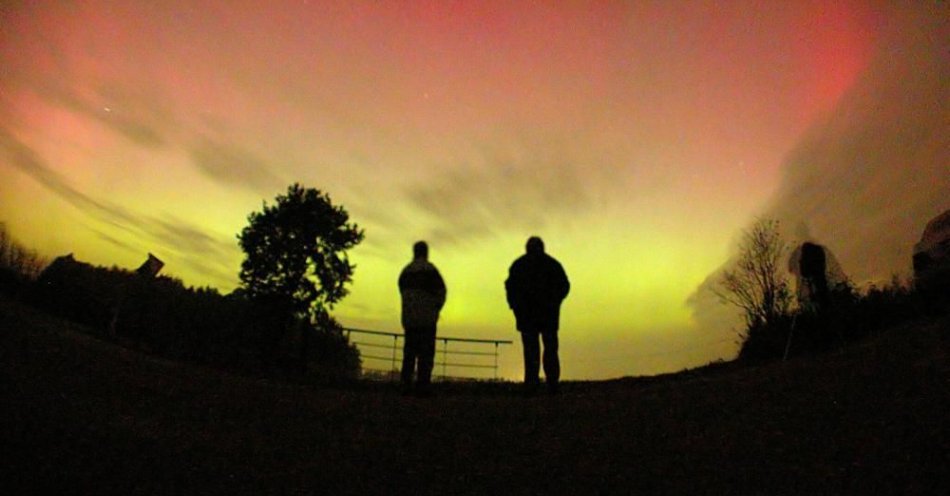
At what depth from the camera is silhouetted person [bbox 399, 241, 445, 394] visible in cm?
743

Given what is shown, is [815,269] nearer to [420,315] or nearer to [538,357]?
[538,357]

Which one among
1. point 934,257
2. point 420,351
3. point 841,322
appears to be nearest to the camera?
point 934,257

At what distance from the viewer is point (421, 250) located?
779 centimetres

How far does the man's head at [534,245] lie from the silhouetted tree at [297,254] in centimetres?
1861

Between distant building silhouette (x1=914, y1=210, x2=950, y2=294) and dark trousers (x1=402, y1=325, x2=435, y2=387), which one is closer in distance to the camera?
distant building silhouette (x1=914, y1=210, x2=950, y2=294)

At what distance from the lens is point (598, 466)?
3977 mm

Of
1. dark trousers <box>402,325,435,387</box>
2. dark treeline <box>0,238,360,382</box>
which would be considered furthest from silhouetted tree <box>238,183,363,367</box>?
dark trousers <box>402,325,435,387</box>

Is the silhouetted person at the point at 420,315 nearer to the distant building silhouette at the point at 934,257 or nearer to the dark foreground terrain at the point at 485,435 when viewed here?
the dark foreground terrain at the point at 485,435

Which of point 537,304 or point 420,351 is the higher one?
point 537,304

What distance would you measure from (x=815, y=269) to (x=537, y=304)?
5.56 meters

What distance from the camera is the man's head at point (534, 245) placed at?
7.64 meters

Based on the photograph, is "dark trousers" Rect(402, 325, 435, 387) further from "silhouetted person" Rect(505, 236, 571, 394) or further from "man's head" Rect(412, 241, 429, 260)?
"silhouetted person" Rect(505, 236, 571, 394)

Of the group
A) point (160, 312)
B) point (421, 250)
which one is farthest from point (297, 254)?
point (421, 250)

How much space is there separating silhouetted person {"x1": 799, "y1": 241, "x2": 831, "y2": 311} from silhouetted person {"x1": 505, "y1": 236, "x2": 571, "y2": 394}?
4.92m
